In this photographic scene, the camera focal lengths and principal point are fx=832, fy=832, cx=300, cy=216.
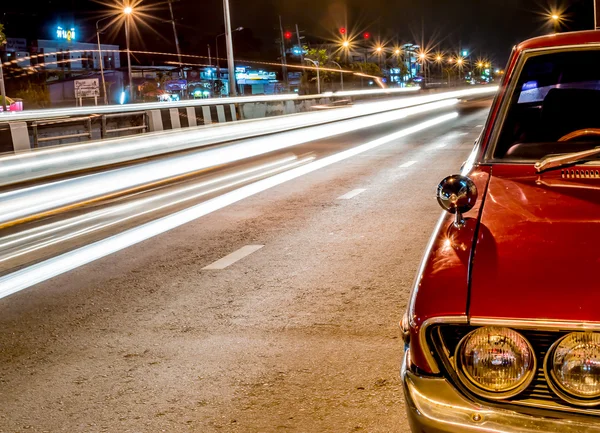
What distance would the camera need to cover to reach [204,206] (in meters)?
11.3

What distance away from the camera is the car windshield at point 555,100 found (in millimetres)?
4141

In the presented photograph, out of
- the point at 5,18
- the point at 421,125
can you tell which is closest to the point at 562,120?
the point at 421,125

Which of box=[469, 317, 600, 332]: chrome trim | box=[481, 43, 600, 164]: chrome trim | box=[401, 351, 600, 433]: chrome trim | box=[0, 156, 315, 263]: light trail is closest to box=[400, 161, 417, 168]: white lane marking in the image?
box=[0, 156, 315, 263]: light trail

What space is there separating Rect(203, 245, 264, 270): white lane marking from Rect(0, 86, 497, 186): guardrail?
4146 millimetres

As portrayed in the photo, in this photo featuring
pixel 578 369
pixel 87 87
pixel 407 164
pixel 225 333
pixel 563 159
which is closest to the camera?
pixel 578 369

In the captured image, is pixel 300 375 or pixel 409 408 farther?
pixel 300 375

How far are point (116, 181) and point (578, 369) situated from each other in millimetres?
10693

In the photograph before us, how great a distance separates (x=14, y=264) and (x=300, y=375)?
14.6 feet

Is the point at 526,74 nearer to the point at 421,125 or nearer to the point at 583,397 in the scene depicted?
the point at 583,397

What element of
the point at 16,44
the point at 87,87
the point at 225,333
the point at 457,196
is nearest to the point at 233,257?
the point at 225,333

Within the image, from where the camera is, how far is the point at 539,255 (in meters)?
2.68

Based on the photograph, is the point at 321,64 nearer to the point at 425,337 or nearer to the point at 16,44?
the point at 16,44

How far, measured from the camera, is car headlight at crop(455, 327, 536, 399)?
2.50 m

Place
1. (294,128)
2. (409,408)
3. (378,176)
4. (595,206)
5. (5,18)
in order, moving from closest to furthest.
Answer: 1. (409,408)
2. (595,206)
3. (378,176)
4. (294,128)
5. (5,18)
